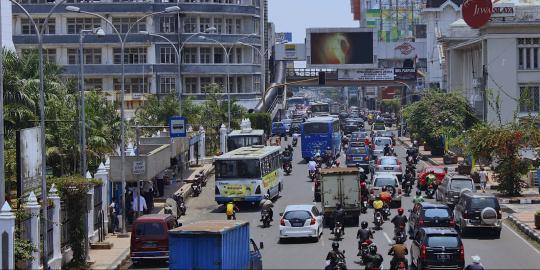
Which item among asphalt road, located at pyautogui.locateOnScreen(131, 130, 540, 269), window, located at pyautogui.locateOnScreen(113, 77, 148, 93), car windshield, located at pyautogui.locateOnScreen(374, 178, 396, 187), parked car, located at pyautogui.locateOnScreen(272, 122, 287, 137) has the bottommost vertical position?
asphalt road, located at pyautogui.locateOnScreen(131, 130, 540, 269)

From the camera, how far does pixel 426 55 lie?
136000 mm

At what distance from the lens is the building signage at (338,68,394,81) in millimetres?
124688

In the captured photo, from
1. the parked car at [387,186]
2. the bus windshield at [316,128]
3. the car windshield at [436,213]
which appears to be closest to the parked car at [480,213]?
the car windshield at [436,213]

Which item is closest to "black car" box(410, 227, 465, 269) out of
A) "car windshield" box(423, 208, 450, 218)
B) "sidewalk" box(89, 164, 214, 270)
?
"car windshield" box(423, 208, 450, 218)

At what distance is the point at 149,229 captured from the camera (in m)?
32.0

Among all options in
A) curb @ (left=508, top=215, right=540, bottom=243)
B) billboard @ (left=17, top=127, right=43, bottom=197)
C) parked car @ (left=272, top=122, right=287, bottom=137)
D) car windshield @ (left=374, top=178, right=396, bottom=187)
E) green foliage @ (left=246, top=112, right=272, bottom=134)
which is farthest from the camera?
parked car @ (left=272, top=122, right=287, bottom=137)

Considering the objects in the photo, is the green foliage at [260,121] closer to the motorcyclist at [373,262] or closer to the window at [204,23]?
the window at [204,23]

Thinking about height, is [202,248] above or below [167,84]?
below

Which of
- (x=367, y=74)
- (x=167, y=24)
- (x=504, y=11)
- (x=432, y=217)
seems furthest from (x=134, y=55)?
(x=432, y=217)

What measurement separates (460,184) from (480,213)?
8.06 meters

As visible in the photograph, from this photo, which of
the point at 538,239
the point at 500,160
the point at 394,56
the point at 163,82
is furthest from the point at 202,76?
the point at 538,239

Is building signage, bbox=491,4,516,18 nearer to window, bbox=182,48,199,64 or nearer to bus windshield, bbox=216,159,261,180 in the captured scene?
window, bbox=182,48,199,64

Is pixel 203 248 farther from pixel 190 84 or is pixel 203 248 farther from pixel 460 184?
pixel 190 84

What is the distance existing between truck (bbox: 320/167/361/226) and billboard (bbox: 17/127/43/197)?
12.1 metres
